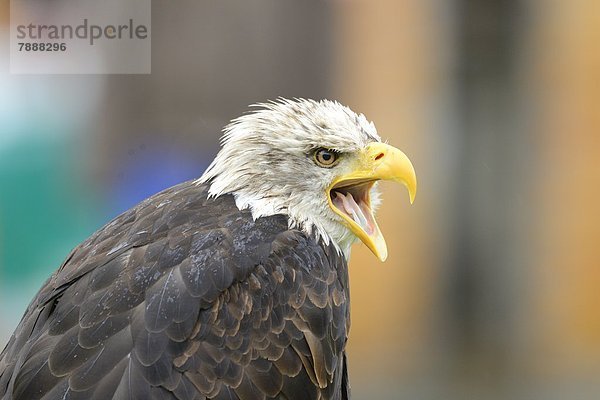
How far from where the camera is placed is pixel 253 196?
292cm

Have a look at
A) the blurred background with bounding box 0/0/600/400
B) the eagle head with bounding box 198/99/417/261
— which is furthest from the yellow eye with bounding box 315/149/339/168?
the blurred background with bounding box 0/0/600/400

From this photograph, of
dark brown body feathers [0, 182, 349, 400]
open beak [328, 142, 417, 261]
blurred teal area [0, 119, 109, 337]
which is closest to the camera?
dark brown body feathers [0, 182, 349, 400]

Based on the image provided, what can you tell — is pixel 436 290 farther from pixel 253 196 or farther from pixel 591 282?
pixel 253 196

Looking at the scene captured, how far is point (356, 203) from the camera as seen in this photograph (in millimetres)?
3039

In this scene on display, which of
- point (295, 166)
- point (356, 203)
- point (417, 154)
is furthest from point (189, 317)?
point (417, 154)

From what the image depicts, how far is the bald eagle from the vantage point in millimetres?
2367

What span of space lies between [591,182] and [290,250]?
311 centimetres

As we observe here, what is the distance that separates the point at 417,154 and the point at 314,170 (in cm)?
226

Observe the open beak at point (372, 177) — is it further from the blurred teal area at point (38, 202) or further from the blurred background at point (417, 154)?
the blurred teal area at point (38, 202)

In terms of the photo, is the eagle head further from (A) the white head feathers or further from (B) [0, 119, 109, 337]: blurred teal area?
(B) [0, 119, 109, 337]: blurred teal area

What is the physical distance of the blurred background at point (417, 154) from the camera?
4492mm

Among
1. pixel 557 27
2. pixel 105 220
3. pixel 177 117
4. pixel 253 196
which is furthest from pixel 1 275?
pixel 557 27

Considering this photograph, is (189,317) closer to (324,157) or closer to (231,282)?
(231,282)

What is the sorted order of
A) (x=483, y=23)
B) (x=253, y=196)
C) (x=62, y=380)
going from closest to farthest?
(x=62, y=380), (x=253, y=196), (x=483, y=23)
